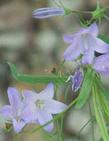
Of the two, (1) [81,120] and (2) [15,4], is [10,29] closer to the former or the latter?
(2) [15,4]

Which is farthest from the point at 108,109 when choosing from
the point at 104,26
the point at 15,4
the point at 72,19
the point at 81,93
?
the point at 15,4

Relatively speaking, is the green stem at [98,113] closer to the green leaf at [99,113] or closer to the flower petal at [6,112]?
the green leaf at [99,113]

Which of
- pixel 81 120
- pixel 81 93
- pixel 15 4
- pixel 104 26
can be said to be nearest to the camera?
pixel 81 93

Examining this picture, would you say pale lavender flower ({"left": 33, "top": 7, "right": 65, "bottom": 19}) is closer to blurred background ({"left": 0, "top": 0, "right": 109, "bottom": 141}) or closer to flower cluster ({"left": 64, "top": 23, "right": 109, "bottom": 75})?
flower cluster ({"left": 64, "top": 23, "right": 109, "bottom": 75})

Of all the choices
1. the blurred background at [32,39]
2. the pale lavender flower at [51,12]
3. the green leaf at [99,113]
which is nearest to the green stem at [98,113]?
the green leaf at [99,113]

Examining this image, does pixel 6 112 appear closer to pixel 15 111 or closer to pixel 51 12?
pixel 15 111

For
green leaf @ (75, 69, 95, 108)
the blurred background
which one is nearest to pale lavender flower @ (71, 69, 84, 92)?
green leaf @ (75, 69, 95, 108)
